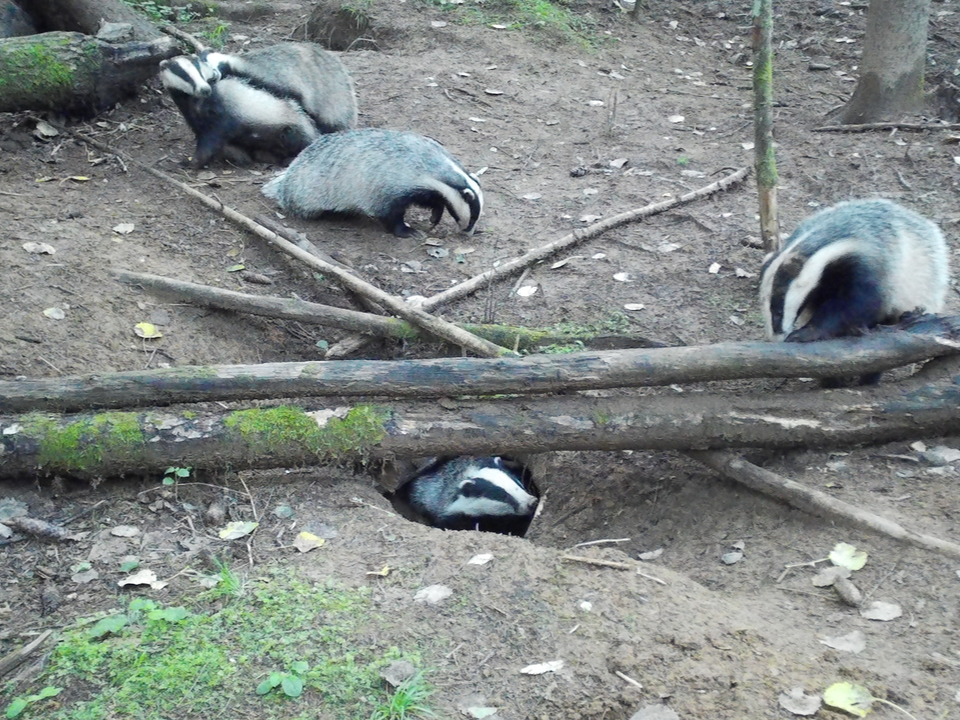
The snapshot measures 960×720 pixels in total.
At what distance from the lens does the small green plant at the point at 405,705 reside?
222 centimetres

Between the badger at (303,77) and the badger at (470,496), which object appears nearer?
the badger at (470,496)

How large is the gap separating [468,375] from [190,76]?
3333mm

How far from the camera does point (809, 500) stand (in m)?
3.00

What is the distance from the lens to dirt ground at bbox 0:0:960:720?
244cm

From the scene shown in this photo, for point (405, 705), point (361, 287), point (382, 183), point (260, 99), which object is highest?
point (260, 99)

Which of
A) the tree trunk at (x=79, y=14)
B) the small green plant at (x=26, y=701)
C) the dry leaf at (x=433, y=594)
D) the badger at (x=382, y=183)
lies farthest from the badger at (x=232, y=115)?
the small green plant at (x=26, y=701)

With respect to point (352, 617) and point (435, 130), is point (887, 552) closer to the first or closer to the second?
point (352, 617)

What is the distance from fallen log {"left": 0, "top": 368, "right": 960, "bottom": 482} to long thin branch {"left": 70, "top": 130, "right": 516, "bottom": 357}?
16.7 inches

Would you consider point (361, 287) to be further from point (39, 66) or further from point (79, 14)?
point (79, 14)

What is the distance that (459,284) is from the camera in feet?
14.4

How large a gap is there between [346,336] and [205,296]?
65 centimetres

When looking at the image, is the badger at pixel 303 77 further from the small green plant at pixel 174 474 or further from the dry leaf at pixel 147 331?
the small green plant at pixel 174 474

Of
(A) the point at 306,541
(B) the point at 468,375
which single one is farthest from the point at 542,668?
(B) the point at 468,375

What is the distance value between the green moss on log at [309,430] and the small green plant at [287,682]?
38.6 inches
